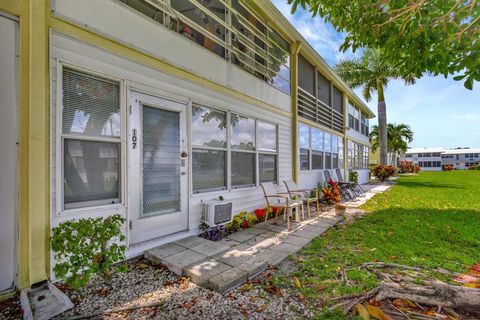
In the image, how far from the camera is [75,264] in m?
2.21

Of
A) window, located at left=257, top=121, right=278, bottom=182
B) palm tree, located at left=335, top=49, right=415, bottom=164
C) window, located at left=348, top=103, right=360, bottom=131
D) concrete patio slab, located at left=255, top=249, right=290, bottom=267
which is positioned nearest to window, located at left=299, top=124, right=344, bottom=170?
window, located at left=257, top=121, right=278, bottom=182

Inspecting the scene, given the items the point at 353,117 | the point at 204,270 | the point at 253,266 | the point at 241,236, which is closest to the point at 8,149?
the point at 204,270

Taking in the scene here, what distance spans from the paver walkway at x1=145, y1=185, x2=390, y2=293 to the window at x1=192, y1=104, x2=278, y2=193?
1.04 metres

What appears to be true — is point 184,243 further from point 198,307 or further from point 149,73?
point 149,73

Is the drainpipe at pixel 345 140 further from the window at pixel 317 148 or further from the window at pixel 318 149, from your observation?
the window at pixel 317 148

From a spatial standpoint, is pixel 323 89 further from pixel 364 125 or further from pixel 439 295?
pixel 364 125

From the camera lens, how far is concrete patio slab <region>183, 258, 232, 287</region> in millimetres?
2533

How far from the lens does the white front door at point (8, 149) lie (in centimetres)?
215

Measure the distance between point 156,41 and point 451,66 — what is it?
376cm

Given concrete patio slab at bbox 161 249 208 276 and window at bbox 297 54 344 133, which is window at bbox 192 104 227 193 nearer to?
concrete patio slab at bbox 161 249 208 276

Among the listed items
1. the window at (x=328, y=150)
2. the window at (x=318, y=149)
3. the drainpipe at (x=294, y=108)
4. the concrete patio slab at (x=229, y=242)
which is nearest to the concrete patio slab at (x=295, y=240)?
the concrete patio slab at (x=229, y=242)

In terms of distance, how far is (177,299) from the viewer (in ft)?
7.44

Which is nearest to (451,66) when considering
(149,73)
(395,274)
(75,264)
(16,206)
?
(395,274)

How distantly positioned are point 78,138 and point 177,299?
6.77ft
